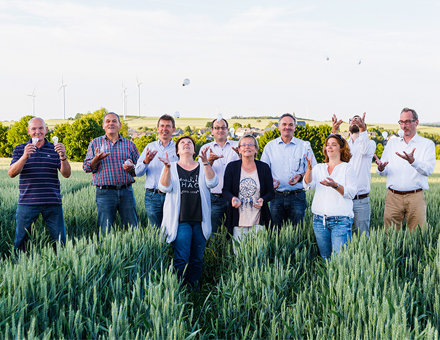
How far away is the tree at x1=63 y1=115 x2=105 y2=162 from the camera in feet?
189

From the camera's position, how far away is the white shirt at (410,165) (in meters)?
5.42

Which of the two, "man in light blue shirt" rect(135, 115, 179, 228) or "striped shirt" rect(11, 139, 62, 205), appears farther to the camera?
"man in light blue shirt" rect(135, 115, 179, 228)

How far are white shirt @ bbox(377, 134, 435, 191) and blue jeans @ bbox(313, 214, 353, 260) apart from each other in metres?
1.76

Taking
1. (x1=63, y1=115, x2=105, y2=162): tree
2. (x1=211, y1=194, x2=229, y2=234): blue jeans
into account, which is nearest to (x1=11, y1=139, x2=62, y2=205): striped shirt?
(x1=211, y1=194, x2=229, y2=234): blue jeans

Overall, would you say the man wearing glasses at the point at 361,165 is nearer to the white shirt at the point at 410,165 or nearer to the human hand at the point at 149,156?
the white shirt at the point at 410,165

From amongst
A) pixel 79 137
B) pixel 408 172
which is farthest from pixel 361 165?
pixel 79 137

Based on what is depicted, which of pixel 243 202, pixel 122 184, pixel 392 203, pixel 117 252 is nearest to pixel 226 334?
pixel 117 252

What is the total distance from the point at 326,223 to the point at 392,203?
2013 millimetres

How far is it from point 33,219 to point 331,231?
4.15 metres

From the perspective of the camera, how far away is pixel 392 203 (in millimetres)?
5770

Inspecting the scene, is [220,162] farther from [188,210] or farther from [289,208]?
[188,210]

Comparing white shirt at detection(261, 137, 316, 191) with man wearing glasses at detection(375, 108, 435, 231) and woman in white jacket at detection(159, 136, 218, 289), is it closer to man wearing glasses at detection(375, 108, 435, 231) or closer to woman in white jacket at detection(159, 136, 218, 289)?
man wearing glasses at detection(375, 108, 435, 231)

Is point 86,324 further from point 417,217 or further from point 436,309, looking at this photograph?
point 417,217

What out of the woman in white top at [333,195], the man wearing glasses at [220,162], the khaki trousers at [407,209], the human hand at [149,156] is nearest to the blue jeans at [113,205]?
the human hand at [149,156]
